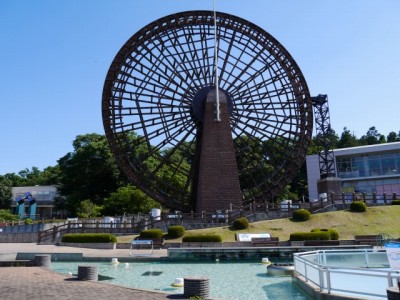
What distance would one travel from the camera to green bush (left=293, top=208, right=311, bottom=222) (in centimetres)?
Result: 2528

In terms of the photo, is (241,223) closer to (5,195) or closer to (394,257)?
(394,257)

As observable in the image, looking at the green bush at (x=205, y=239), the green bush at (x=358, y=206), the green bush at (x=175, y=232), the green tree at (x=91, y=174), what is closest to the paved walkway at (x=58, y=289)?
the green bush at (x=205, y=239)

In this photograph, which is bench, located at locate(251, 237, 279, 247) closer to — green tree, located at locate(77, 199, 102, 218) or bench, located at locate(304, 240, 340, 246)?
bench, located at locate(304, 240, 340, 246)

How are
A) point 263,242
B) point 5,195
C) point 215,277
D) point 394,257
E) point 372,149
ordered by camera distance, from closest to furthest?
1. point 394,257
2. point 215,277
3. point 263,242
4. point 372,149
5. point 5,195

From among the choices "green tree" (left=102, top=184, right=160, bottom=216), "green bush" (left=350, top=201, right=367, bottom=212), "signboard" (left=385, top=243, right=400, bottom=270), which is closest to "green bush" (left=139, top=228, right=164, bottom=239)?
"green bush" (left=350, top=201, right=367, bottom=212)

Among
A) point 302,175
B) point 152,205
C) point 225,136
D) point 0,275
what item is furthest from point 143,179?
point 302,175

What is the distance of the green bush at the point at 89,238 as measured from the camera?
68.3 feet

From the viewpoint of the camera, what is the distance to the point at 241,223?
928 inches

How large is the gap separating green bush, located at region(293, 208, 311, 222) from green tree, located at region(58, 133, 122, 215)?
103 ft

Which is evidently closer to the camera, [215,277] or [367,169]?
[215,277]

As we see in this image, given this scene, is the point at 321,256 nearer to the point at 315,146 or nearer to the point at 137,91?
the point at 137,91

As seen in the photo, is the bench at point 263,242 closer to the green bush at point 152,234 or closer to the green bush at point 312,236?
the green bush at point 312,236

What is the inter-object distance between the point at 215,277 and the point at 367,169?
4032 centimetres

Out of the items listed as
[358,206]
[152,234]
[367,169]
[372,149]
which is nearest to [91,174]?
[152,234]
